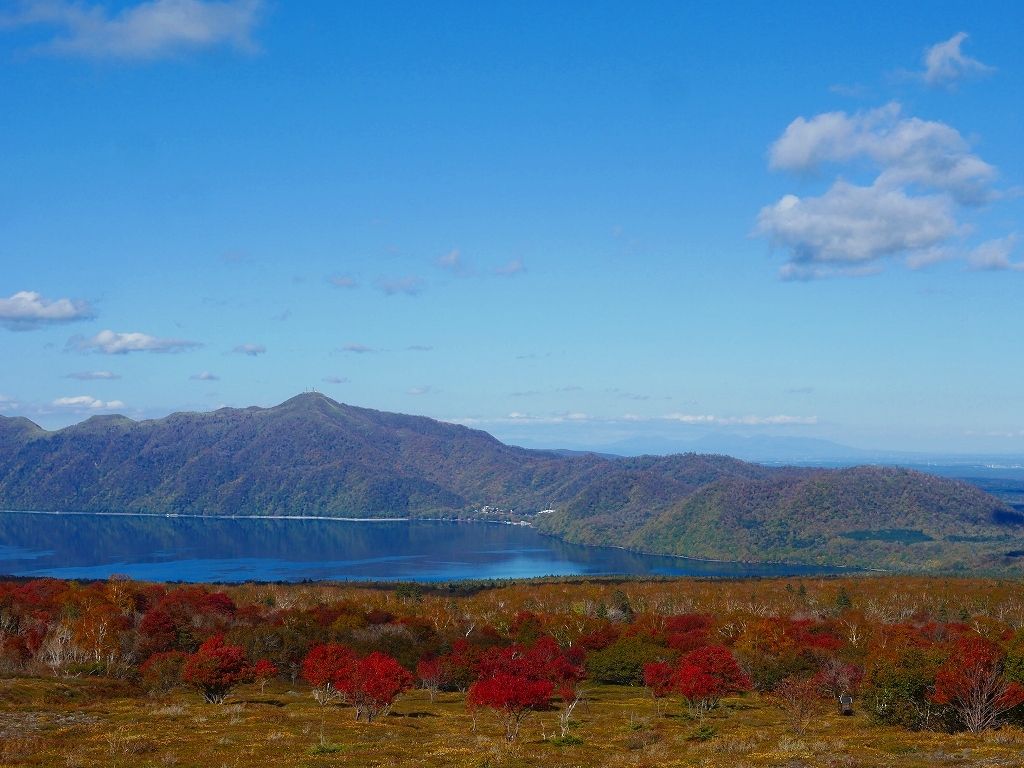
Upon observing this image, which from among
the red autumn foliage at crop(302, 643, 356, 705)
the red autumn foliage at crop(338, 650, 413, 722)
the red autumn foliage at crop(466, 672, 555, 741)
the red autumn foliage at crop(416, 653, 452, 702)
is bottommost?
the red autumn foliage at crop(416, 653, 452, 702)

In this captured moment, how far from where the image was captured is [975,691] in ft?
160

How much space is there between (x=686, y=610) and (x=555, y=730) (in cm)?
10648

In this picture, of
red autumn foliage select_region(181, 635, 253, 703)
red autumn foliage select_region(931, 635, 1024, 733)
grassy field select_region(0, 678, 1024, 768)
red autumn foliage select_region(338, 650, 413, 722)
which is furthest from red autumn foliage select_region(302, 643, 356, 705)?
red autumn foliage select_region(931, 635, 1024, 733)

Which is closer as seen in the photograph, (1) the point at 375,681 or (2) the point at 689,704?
(1) the point at 375,681

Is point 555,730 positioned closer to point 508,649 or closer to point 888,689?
point 888,689

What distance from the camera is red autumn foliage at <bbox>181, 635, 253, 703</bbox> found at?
62.3m

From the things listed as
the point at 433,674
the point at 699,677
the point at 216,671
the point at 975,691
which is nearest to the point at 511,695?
the point at 699,677

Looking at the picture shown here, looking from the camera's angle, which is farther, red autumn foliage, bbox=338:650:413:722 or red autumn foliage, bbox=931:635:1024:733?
red autumn foliage, bbox=338:650:413:722

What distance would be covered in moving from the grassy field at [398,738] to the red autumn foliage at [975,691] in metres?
2.38

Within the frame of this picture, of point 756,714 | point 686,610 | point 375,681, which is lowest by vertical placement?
point 686,610

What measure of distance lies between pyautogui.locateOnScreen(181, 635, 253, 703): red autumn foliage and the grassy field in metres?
1.39

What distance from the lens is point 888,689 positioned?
53.2m

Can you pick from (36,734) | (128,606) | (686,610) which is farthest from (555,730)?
(686,610)

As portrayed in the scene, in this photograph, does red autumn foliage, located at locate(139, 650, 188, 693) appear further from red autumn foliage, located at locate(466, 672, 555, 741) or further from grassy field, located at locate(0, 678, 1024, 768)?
red autumn foliage, located at locate(466, 672, 555, 741)
